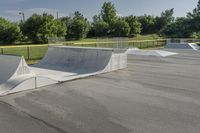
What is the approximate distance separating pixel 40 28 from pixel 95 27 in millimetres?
16668

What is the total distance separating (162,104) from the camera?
6.30 m

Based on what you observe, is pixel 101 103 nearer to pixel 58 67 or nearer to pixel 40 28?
pixel 58 67

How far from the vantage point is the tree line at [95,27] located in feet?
106

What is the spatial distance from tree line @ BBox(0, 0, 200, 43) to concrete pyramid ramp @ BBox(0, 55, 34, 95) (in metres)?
23.0

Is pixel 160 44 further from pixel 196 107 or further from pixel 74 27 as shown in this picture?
pixel 196 107

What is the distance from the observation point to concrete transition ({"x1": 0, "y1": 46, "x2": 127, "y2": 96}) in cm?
805

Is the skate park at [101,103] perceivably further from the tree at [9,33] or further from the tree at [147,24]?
the tree at [147,24]

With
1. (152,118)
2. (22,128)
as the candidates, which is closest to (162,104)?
(152,118)

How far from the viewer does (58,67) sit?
12562 mm

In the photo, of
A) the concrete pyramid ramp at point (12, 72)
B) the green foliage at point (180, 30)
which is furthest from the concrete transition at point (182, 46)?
the concrete pyramid ramp at point (12, 72)

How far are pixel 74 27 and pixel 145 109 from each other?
1404 inches

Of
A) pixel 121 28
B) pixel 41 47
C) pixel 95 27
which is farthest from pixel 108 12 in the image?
pixel 41 47

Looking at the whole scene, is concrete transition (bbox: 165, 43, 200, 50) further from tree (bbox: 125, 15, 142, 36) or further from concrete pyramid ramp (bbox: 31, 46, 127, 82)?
concrete pyramid ramp (bbox: 31, 46, 127, 82)

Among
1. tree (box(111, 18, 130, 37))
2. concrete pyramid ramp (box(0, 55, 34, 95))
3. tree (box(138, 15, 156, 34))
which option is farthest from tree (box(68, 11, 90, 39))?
concrete pyramid ramp (box(0, 55, 34, 95))
